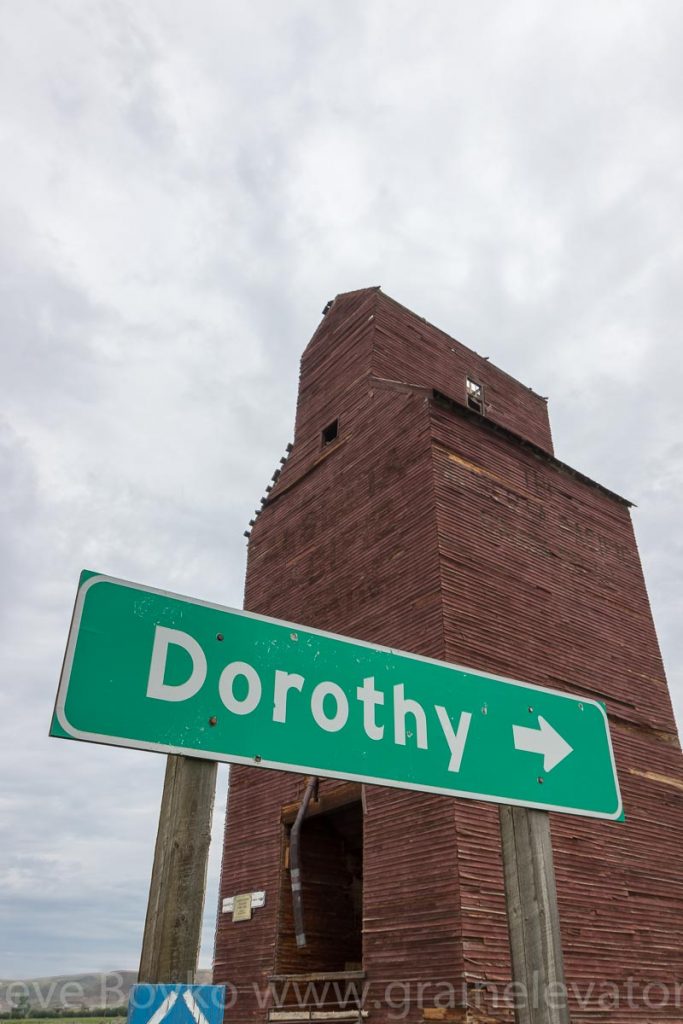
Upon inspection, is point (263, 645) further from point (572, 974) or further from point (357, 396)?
point (357, 396)

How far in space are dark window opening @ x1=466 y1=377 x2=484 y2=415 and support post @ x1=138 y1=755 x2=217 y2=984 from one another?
62.1 feet

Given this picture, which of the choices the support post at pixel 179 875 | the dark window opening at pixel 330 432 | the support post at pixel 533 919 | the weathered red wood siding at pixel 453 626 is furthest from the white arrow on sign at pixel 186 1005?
the dark window opening at pixel 330 432

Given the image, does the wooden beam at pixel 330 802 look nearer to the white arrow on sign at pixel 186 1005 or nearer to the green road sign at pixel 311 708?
the green road sign at pixel 311 708

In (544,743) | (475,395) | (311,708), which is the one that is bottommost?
(311,708)

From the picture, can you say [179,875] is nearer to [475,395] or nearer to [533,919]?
[533,919]

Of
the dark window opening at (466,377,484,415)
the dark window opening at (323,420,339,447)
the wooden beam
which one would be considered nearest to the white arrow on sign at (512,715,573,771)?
the wooden beam

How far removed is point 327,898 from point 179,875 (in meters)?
13.0

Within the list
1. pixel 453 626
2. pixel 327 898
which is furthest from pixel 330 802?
pixel 453 626

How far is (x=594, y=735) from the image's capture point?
12.5 ft

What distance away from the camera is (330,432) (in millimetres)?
18859

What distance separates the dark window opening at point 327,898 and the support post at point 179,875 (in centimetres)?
1153

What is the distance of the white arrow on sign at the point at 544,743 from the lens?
3.52 m

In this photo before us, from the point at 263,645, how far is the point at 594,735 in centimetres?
192

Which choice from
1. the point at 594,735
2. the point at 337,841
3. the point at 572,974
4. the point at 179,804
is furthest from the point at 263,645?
the point at 337,841
